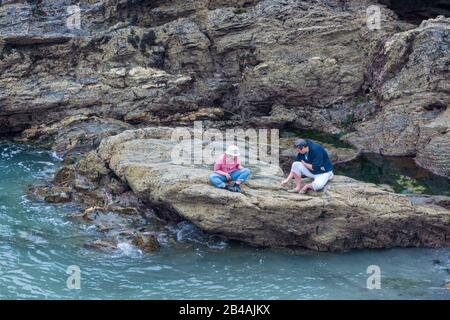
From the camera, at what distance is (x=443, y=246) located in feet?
52.4

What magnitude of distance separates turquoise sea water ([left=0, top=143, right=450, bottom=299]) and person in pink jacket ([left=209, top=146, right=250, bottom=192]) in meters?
1.84

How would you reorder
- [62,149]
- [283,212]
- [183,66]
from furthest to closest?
[183,66], [62,149], [283,212]

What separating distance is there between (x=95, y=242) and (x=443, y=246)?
1070 cm

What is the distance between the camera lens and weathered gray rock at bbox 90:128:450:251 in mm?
15602

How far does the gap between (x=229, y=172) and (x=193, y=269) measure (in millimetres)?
3396

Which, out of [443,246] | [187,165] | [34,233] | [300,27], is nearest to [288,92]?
[300,27]

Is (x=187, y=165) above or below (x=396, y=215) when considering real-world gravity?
above

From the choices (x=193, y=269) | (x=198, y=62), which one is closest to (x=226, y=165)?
(x=193, y=269)

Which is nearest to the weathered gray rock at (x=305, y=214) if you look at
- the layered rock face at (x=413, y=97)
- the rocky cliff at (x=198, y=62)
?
the layered rock face at (x=413, y=97)

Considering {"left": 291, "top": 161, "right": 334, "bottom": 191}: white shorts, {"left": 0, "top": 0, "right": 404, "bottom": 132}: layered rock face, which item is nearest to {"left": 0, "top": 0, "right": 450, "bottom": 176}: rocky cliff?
{"left": 0, "top": 0, "right": 404, "bottom": 132}: layered rock face

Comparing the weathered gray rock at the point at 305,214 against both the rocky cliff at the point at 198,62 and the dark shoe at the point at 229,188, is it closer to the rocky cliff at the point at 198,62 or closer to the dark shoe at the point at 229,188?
the dark shoe at the point at 229,188

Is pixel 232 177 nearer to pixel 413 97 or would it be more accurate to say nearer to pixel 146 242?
pixel 146 242

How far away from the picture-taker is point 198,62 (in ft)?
93.7

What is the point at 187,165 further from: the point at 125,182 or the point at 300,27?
the point at 300,27
